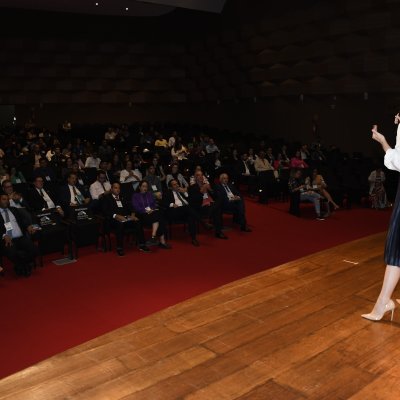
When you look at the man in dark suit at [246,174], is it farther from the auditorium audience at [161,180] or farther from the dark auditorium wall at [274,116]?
the dark auditorium wall at [274,116]

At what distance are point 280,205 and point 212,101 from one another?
1105 cm

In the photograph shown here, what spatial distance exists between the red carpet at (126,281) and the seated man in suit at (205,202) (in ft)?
0.93

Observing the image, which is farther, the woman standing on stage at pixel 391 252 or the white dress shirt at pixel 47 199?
the white dress shirt at pixel 47 199

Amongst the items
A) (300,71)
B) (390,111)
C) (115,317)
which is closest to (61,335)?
(115,317)

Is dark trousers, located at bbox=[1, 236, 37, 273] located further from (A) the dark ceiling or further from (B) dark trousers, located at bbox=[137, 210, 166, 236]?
(A) the dark ceiling

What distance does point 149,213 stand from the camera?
7551 millimetres

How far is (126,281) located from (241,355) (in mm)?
3273

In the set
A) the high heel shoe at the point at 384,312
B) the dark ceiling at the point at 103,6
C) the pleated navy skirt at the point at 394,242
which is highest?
the dark ceiling at the point at 103,6

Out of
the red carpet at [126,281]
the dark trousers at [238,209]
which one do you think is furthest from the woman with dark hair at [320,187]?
the dark trousers at [238,209]

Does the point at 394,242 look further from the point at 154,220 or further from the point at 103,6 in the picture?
the point at 103,6

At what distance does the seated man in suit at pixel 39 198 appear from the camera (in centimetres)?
779

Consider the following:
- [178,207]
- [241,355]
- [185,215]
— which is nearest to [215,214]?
[185,215]

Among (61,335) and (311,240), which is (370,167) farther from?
(61,335)

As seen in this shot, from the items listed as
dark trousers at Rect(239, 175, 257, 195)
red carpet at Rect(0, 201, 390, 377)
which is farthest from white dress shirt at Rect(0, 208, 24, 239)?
dark trousers at Rect(239, 175, 257, 195)
